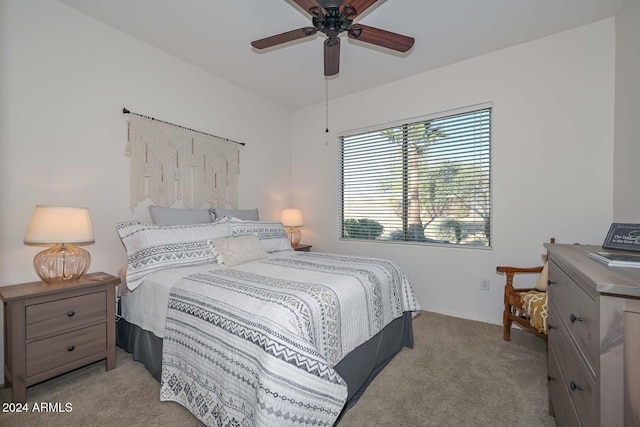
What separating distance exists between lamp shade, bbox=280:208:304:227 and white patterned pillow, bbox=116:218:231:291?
158cm

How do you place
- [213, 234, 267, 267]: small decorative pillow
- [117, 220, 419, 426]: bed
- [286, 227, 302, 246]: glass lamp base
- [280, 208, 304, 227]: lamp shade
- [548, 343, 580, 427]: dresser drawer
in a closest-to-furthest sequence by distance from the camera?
[548, 343, 580, 427]: dresser drawer
[117, 220, 419, 426]: bed
[213, 234, 267, 267]: small decorative pillow
[280, 208, 304, 227]: lamp shade
[286, 227, 302, 246]: glass lamp base

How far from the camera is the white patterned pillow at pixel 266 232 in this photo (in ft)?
9.26

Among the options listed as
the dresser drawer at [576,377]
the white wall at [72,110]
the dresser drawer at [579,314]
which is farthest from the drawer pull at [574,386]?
the white wall at [72,110]

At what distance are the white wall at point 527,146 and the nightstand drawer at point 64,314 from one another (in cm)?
285

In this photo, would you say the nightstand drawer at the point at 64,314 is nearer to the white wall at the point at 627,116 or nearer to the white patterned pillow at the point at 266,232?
the white patterned pillow at the point at 266,232

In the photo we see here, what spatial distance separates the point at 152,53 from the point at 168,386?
2.92 metres

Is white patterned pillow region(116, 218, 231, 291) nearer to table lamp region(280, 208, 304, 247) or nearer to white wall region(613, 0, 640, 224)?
table lamp region(280, 208, 304, 247)

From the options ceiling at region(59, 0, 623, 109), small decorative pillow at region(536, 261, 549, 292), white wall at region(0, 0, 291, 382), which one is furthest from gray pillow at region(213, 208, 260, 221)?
small decorative pillow at region(536, 261, 549, 292)

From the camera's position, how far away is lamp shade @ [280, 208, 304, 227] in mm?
4005

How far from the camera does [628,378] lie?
795 millimetres

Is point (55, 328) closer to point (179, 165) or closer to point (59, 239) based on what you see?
point (59, 239)

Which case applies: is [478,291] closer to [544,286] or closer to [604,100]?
[544,286]

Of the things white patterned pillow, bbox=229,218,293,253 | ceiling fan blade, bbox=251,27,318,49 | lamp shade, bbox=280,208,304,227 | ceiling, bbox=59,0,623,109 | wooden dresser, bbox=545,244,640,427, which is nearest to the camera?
wooden dresser, bbox=545,244,640,427

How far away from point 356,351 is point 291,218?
8.03ft
